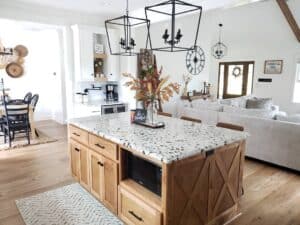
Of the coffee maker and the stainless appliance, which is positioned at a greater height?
the coffee maker

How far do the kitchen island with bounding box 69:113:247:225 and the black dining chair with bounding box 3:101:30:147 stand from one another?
8.92 ft

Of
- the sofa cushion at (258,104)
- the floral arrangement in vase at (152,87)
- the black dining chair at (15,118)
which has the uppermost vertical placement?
the floral arrangement in vase at (152,87)

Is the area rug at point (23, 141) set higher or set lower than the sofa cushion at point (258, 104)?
lower

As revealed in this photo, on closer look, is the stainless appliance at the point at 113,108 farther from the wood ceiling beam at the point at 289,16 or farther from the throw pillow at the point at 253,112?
the wood ceiling beam at the point at 289,16

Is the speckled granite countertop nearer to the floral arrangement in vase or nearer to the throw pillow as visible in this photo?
the floral arrangement in vase

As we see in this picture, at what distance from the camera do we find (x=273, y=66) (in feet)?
26.3

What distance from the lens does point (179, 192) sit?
179cm

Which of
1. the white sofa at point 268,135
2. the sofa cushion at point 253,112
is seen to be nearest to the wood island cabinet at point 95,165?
the white sofa at point 268,135

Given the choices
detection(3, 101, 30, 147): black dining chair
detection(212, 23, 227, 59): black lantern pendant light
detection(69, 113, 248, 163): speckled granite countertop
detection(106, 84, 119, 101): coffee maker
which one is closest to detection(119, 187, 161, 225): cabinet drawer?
detection(69, 113, 248, 163): speckled granite countertop

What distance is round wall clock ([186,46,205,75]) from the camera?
8586 millimetres

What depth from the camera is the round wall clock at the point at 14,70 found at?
6.62 meters

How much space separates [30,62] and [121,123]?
18.3ft

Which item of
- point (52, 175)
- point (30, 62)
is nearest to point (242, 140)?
point (52, 175)

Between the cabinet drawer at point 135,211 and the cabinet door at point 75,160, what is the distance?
0.97 m
